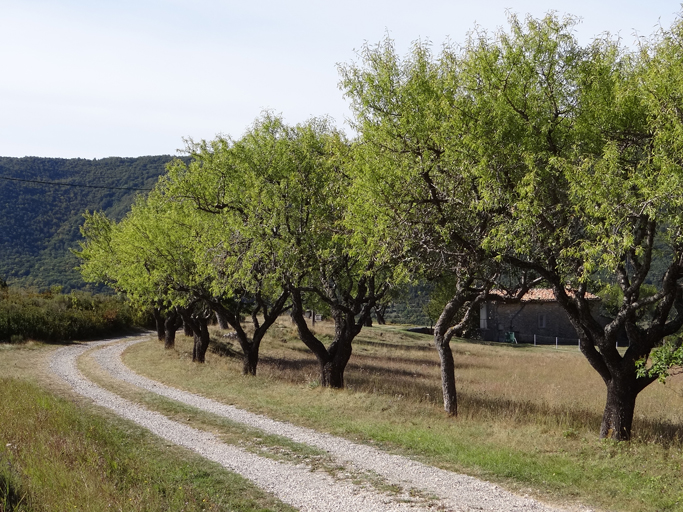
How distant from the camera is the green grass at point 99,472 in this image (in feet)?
21.7

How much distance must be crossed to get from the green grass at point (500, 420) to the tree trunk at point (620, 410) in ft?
1.00

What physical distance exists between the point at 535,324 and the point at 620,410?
49.4 meters


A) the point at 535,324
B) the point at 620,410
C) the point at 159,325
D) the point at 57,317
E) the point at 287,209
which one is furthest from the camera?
the point at 535,324

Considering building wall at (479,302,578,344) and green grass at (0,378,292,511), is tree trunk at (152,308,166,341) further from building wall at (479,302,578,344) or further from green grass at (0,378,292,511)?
building wall at (479,302,578,344)

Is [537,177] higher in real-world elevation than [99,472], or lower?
higher

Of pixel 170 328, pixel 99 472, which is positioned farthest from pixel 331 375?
Answer: pixel 170 328

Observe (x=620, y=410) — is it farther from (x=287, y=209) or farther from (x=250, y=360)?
(x=250, y=360)

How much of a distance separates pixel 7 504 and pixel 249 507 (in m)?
2.78

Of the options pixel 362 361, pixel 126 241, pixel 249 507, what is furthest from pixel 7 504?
pixel 362 361

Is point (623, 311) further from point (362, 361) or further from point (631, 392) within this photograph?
point (362, 361)

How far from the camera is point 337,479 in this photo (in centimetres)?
884

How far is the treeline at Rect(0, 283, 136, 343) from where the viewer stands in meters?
36.8

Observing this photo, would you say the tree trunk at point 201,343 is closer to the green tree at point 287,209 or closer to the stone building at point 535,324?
the green tree at point 287,209

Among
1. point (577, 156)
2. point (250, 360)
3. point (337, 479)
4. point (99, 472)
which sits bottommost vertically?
point (250, 360)
